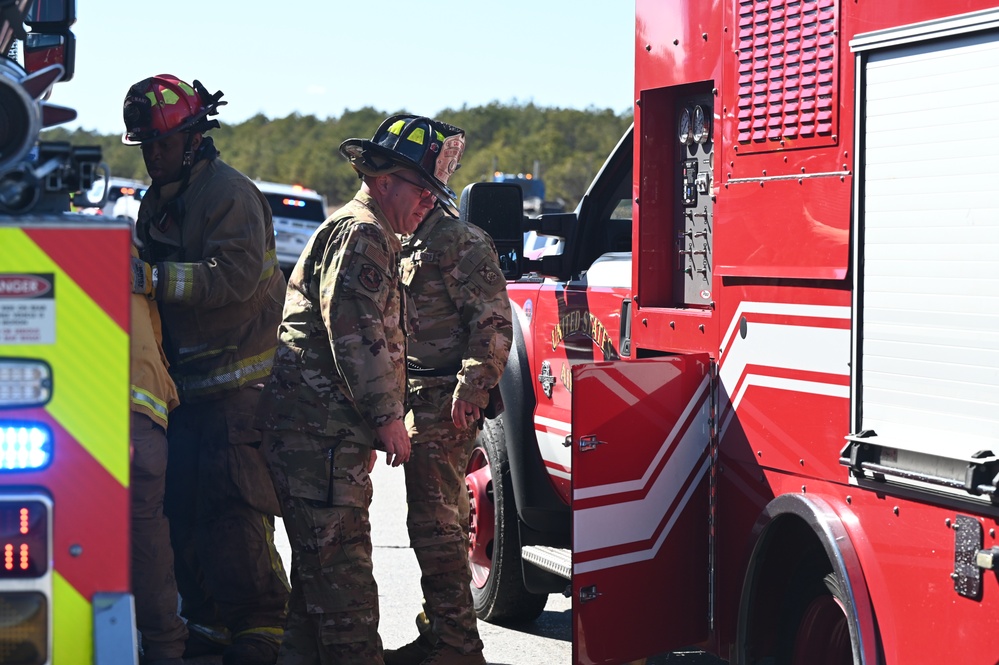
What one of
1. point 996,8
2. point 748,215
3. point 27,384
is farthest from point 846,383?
point 27,384

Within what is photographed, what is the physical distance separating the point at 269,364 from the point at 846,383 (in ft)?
8.77

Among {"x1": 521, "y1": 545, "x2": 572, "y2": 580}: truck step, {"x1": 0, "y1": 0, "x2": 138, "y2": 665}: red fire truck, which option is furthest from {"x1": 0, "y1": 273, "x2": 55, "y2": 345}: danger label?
{"x1": 521, "y1": 545, "x2": 572, "y2": 580}: truck step

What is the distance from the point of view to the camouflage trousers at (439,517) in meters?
4.91

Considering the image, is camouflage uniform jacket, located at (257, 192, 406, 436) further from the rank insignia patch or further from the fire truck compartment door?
the fire truck compartment door

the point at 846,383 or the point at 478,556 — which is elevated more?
the point at 846,383

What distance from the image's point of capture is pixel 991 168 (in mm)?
3070

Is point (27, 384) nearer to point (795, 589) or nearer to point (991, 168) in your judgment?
point (991, 168)

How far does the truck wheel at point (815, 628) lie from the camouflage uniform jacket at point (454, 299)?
57.0 inches

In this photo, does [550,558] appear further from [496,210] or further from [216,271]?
[216,271]

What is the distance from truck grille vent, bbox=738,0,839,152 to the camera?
149 inches

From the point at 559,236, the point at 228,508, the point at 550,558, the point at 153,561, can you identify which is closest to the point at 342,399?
the point at 153,561

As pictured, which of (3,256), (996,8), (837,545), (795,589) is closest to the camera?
(3,256)

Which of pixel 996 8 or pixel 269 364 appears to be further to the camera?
pixel 269 364

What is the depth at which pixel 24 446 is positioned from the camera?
2.48 m
